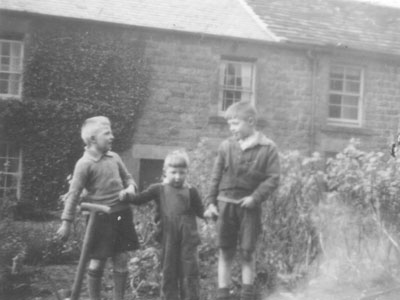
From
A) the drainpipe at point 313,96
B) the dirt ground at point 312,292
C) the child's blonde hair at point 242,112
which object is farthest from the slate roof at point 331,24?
the child's blonde hair at point 242,112

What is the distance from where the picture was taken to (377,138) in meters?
15.9

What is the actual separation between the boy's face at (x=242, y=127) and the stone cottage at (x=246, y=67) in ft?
29.0

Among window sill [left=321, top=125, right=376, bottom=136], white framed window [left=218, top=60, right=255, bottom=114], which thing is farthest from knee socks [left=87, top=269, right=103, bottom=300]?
window sill [left=321, top=125, right=376, bottom=136]

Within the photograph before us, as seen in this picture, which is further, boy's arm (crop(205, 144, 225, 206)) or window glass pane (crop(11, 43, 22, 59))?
window glass pane (crop(11, 43, 22, 59))

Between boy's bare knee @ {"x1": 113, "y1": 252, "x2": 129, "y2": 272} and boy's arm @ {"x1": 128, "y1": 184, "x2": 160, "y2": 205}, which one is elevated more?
boy's arm @ {"x1": 128, "y1": 184, "x2": 160, "y2": 205}

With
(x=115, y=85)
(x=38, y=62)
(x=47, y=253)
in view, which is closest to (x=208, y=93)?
(x=115, y=85)

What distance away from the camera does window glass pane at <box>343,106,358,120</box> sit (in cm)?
1606

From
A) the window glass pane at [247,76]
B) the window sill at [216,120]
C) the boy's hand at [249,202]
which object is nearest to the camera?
the boy's hand at [249,202]

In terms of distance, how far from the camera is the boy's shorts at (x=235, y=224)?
496 cm

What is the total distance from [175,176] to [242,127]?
669mm

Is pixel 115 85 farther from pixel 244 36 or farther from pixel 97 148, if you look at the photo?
pixel 97 148

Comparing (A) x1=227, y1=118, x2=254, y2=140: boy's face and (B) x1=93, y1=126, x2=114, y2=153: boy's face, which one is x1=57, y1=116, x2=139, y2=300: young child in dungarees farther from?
(A) x1=227, y1=118, x2=254, y2=140: boy's face

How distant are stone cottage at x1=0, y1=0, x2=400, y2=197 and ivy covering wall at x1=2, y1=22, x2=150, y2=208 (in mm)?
226

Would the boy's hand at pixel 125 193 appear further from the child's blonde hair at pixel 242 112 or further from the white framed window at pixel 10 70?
the white framed window at pixel 10 70
